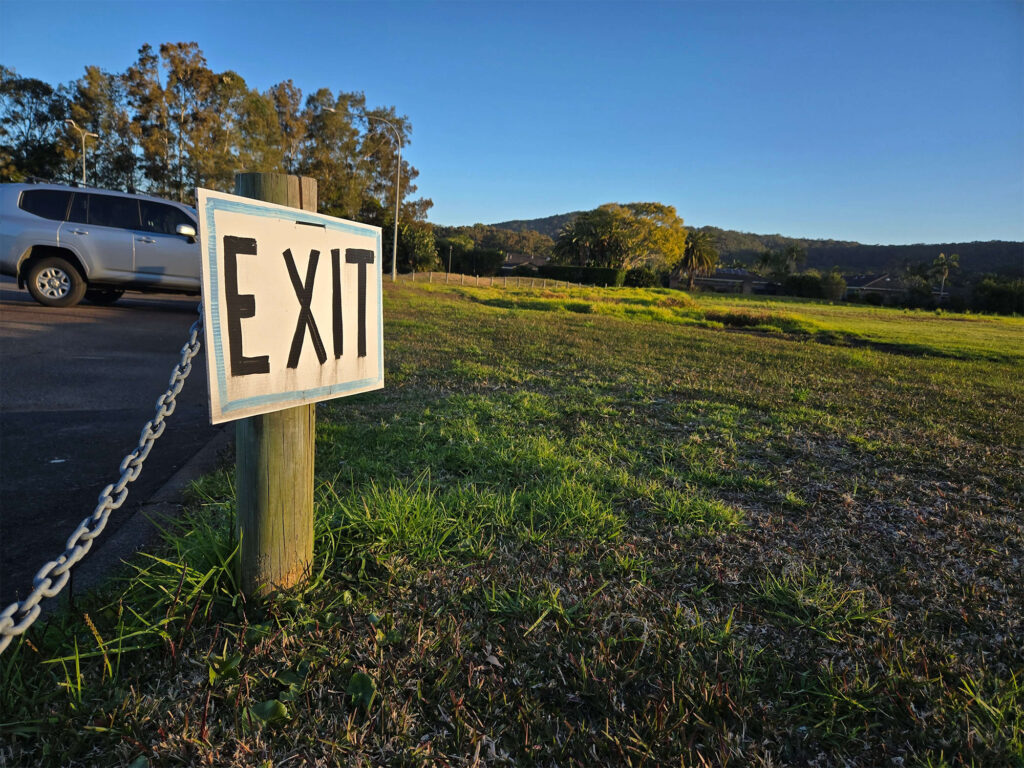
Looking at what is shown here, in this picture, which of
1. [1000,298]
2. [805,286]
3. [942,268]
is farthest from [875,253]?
[1000,298]

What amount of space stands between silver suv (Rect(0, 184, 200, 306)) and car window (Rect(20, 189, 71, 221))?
1 cm

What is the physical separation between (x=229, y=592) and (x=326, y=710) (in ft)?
2.03

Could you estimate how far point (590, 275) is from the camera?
66688 mm

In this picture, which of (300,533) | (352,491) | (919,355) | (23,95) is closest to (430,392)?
(352,491)

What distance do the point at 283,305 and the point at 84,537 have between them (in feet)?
2.58

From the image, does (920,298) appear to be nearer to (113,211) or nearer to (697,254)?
(697,254)

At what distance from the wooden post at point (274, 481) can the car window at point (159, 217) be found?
9.51m

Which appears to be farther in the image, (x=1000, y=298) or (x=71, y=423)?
(x=1000, y=298)

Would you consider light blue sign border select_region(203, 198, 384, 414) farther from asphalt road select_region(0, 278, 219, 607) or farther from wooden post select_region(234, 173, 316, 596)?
asphalt road select_region(0, 278, 219, 607)

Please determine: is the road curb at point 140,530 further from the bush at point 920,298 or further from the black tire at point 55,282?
the bush at point 920,298

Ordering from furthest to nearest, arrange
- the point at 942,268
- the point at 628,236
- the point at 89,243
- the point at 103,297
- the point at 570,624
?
the point at 942,268
the point at 628,236
the point at 103,297
the point at 89,243
the point at 570,624

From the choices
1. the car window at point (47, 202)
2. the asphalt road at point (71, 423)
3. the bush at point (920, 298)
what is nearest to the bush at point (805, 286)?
the bush at point (920, 298)

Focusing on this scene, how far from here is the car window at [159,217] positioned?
9.65 m

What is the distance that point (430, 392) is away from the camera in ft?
17.9
